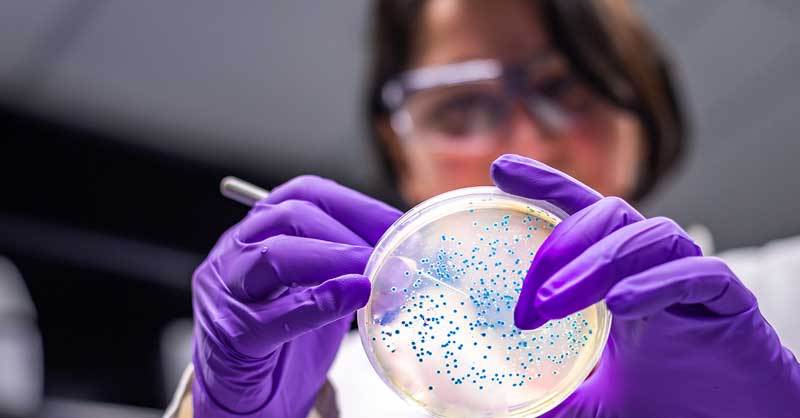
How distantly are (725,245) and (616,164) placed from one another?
3306mm

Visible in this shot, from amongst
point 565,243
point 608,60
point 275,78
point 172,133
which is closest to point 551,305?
point 565,243

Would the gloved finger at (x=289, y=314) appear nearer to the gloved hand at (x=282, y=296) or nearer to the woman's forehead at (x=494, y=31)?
the gloved hand at (x=282, y=296)

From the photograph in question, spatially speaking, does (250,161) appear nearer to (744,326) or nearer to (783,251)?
(783,251)

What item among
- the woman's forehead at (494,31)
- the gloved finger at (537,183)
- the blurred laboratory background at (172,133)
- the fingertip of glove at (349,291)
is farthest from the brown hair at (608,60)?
the blurred laboratory background at (172,133)

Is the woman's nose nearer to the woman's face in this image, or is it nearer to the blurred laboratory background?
the woman's face

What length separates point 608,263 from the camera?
1.97 feet

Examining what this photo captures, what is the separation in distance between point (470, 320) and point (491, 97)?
0.72m

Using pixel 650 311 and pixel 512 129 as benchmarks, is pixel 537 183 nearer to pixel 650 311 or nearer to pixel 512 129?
pixel 650 311

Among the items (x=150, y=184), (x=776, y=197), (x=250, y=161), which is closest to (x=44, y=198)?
(x=150, y=184)

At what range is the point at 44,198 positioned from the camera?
119 inches

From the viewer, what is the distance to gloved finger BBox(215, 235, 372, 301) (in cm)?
67

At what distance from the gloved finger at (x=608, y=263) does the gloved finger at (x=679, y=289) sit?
2 centimetres

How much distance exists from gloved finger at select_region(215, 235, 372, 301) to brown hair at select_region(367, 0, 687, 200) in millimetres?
722

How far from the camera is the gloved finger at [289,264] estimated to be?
0.67 metres
